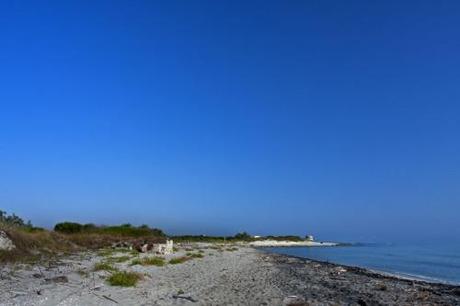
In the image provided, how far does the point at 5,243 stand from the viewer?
100 ft

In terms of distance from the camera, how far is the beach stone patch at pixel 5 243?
30064mm

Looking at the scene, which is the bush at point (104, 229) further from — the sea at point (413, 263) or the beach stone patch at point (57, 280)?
the beach stone patch at point (57, 280)

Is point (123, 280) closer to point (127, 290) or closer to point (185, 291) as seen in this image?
point (127, 290)

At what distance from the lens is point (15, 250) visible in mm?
30656

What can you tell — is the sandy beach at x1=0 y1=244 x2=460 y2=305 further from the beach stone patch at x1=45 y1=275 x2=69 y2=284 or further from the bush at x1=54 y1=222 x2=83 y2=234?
the bush at x1=54 y1=222 x2=83 y2=234

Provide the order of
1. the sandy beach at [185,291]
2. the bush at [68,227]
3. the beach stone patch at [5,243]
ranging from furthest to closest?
1. the bush at [68,227]
2. the beach stone patch at [5,243]
3. the sandy beach at [185,291]

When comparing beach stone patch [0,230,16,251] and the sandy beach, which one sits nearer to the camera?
the sandy beach

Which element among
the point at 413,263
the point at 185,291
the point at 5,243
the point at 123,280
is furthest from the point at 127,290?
the point at 413,263

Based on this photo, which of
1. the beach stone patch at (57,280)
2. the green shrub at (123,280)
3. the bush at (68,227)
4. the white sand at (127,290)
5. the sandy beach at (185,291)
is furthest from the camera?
the bush at (68,227)

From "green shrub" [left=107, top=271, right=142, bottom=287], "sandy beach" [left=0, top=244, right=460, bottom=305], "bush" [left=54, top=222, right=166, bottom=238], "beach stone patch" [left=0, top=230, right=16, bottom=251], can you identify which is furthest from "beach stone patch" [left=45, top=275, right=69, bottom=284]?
"bush" [left=54, top=222, right=166, bottom=238]

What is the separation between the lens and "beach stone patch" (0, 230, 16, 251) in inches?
1184

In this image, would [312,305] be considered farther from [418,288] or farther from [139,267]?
[139,267]

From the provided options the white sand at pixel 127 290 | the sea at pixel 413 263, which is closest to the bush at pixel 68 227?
the sea at pixel 413 263

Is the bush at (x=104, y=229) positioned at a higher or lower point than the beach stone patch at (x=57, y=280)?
higher
